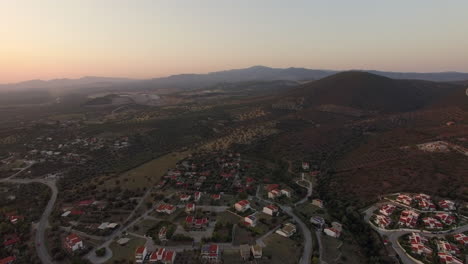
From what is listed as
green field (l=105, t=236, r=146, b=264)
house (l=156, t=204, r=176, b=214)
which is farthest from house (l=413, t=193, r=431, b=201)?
green field (l=105, t=236, r=146, b=264)

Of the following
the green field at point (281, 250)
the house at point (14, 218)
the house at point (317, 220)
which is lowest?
the green field at point (281, 250)

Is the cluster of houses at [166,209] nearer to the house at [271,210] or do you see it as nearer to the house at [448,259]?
the house at [271,210]

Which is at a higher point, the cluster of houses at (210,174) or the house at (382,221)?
the cluster of houses at (210,174)

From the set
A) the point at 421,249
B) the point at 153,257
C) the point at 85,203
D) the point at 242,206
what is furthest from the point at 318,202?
the point at 85,203

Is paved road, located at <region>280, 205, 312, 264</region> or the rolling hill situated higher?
the rolling hill

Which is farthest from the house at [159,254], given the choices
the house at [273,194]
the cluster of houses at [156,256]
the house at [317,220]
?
the house at [317,220]

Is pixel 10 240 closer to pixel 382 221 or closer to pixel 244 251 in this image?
pixel 244 251

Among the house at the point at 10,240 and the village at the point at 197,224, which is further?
the house at the point at 10,240

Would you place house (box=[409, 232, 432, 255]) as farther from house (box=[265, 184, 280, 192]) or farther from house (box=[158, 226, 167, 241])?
house (box=[158, 226, 167, 241])
